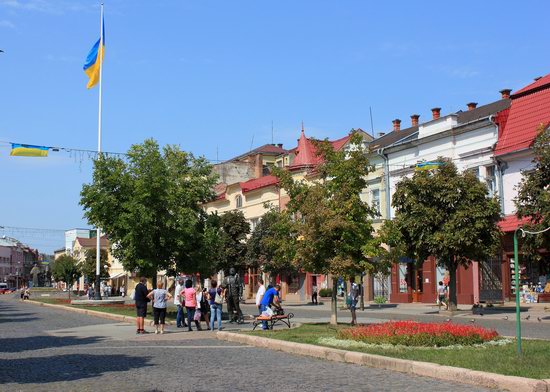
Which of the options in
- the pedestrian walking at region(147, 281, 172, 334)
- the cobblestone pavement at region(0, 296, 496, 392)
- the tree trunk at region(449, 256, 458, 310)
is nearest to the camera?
the cobblestone pavement at region(0, 296, 496, 392)

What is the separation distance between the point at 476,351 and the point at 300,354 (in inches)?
150

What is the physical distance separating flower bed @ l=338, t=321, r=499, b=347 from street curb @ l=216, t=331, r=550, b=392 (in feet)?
3.92

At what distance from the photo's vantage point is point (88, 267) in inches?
3583

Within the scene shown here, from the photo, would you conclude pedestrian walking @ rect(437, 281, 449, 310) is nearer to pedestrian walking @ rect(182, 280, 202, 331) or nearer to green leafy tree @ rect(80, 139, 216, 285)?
green leafy tree @ rect(80, 139, 216, 285)

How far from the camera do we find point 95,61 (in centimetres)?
4497

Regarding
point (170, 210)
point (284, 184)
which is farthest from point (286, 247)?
point (170, 210)

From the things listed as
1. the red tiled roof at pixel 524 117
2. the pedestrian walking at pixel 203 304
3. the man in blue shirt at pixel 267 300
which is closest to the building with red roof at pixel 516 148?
the red tiled roof at pixel 524 117

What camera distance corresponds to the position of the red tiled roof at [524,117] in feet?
112

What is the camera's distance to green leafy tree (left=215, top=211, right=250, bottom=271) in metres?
52.8

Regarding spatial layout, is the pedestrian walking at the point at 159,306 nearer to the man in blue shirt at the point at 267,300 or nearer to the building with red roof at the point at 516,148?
the man in blue shirt at the point at 267,300

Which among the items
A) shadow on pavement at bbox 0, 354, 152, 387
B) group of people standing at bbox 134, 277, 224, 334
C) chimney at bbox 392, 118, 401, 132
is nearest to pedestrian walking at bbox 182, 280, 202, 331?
group of people standing at bbox 134, 277, 224, 334

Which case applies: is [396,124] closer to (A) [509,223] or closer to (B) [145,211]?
(A) [509,223]

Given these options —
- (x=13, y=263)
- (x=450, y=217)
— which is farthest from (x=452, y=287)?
(x=13, y=263)

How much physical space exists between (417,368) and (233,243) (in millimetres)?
42218
